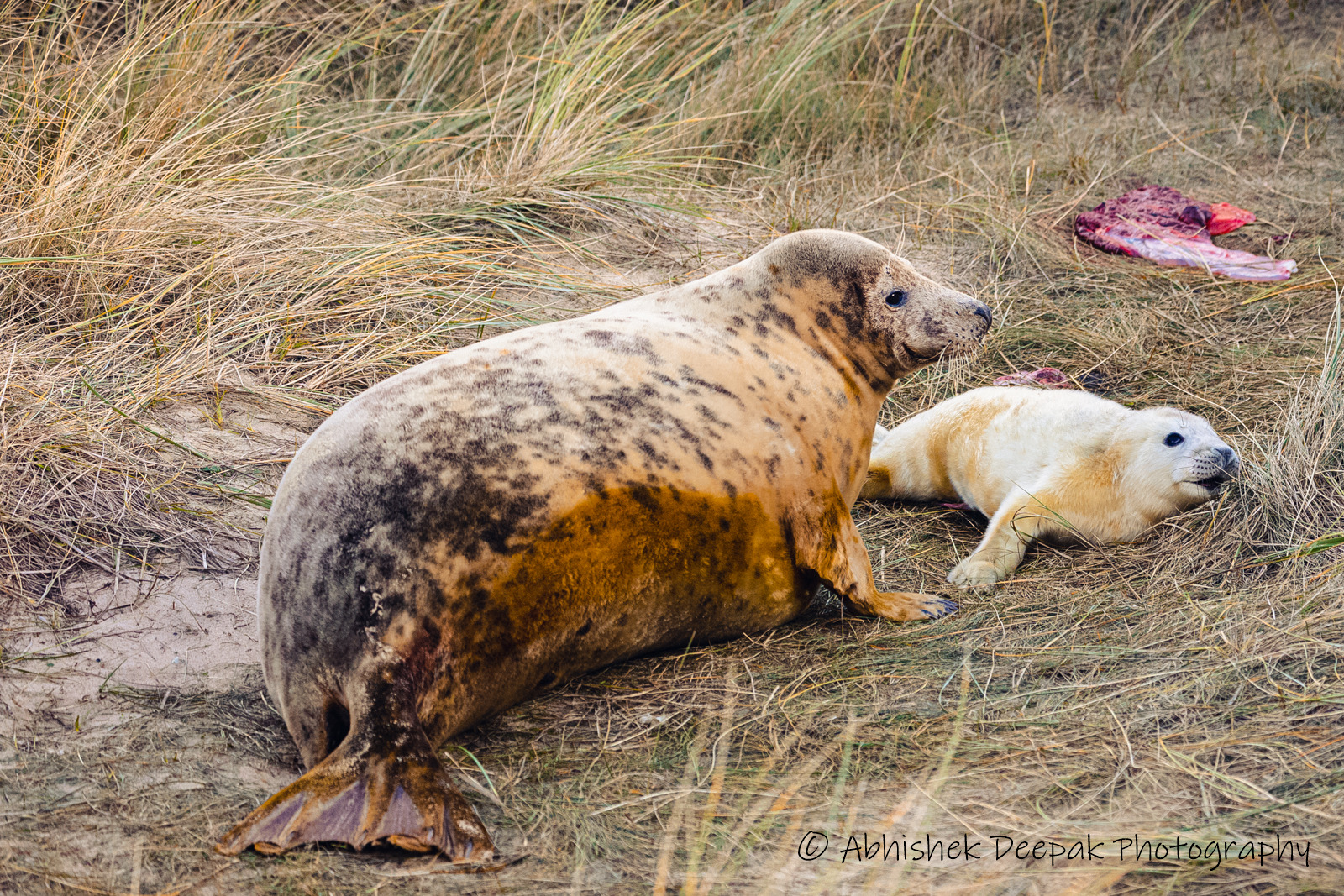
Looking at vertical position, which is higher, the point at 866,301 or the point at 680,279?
the point at 866,301

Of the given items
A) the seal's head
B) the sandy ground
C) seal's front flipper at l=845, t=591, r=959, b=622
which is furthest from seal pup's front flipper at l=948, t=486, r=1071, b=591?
the sandy ground

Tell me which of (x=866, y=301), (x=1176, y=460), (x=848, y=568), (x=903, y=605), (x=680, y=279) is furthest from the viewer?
(x=680, y=279)

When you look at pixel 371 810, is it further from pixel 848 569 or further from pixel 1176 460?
pixel 1176 460

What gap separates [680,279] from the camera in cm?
450

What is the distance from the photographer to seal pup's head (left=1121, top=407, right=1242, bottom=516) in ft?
9.89

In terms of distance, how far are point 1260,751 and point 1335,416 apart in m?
1.52

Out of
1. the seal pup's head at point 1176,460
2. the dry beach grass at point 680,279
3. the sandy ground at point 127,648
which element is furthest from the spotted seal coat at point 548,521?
the seal pup's head at point 1176,460

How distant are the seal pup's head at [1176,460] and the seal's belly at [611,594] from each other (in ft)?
4.07

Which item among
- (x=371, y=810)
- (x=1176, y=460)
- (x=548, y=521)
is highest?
(x=548, y=521)

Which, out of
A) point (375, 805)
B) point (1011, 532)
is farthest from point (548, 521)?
point (1011, 532)

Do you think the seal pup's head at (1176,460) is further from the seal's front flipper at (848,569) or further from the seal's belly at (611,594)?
the seal's belly at (611,594)

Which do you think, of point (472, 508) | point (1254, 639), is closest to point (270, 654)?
point (472, 508)

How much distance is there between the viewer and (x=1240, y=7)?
742 cm

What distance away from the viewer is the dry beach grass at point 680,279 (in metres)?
1.89
